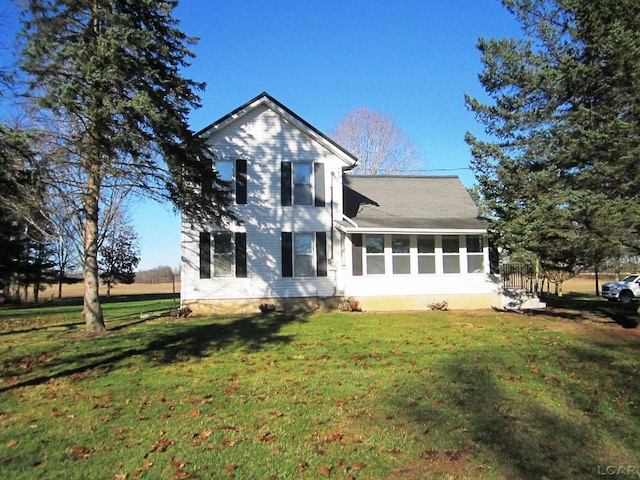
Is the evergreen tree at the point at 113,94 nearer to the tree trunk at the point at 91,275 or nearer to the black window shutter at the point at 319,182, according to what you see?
the tree trunk at the point at 91,275

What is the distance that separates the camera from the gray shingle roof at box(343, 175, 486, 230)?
18.3m

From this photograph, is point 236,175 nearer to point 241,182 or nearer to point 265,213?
point 241,182

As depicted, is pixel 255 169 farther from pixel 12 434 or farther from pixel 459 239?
pixel 12 434

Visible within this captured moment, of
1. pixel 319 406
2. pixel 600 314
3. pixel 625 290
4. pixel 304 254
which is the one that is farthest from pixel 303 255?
pixel 625 290

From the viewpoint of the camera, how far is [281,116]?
18.1 meters

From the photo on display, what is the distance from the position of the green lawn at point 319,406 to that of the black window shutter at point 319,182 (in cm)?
683

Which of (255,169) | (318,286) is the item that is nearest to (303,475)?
(318,286)

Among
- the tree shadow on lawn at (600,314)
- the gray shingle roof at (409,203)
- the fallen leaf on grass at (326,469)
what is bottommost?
the fallen leaf on grass at (326,469)

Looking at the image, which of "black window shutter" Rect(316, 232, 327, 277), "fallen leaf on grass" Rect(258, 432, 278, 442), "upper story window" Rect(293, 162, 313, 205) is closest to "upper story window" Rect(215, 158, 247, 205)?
"upper story window" Rect(293, 162, 313, 205)

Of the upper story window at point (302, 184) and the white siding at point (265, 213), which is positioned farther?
the upper story window at point (302, 184)

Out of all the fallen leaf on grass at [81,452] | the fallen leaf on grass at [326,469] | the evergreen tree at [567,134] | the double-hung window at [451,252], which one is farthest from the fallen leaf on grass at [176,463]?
the double-hung window at [451,252]

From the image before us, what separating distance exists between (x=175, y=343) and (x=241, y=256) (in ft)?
20.6

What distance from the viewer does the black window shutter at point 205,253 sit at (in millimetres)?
17219

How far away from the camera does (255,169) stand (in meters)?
17.8
